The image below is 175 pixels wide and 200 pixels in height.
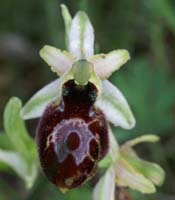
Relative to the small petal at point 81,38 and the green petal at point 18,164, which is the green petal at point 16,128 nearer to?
the green petal at point 18,164

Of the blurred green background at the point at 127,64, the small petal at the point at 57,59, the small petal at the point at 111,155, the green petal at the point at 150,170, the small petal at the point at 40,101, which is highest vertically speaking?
the small petal at the point at 57,59

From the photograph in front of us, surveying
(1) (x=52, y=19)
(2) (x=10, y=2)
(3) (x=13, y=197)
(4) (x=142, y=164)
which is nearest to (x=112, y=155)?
(4) (x=142, y=164)

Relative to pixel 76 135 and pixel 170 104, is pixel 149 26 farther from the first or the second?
pixel 76 135

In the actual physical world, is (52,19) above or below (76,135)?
below

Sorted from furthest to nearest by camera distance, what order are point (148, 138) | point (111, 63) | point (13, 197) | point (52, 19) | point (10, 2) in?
point (10, 2), point (52, 19), point (13, 197), point (148, 138), point (111, 63)

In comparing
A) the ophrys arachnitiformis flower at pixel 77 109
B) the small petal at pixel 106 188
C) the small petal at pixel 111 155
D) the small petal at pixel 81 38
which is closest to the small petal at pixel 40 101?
the ophrys arachnitiformis flower at pixel 77 109

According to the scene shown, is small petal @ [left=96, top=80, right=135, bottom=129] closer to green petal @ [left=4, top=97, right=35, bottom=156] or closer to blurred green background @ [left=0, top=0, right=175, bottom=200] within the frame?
green petal @ [left=4, top=97, right=35, bottom=156]

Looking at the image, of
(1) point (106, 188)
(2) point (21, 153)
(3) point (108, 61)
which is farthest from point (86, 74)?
(2) point (21, 153)
